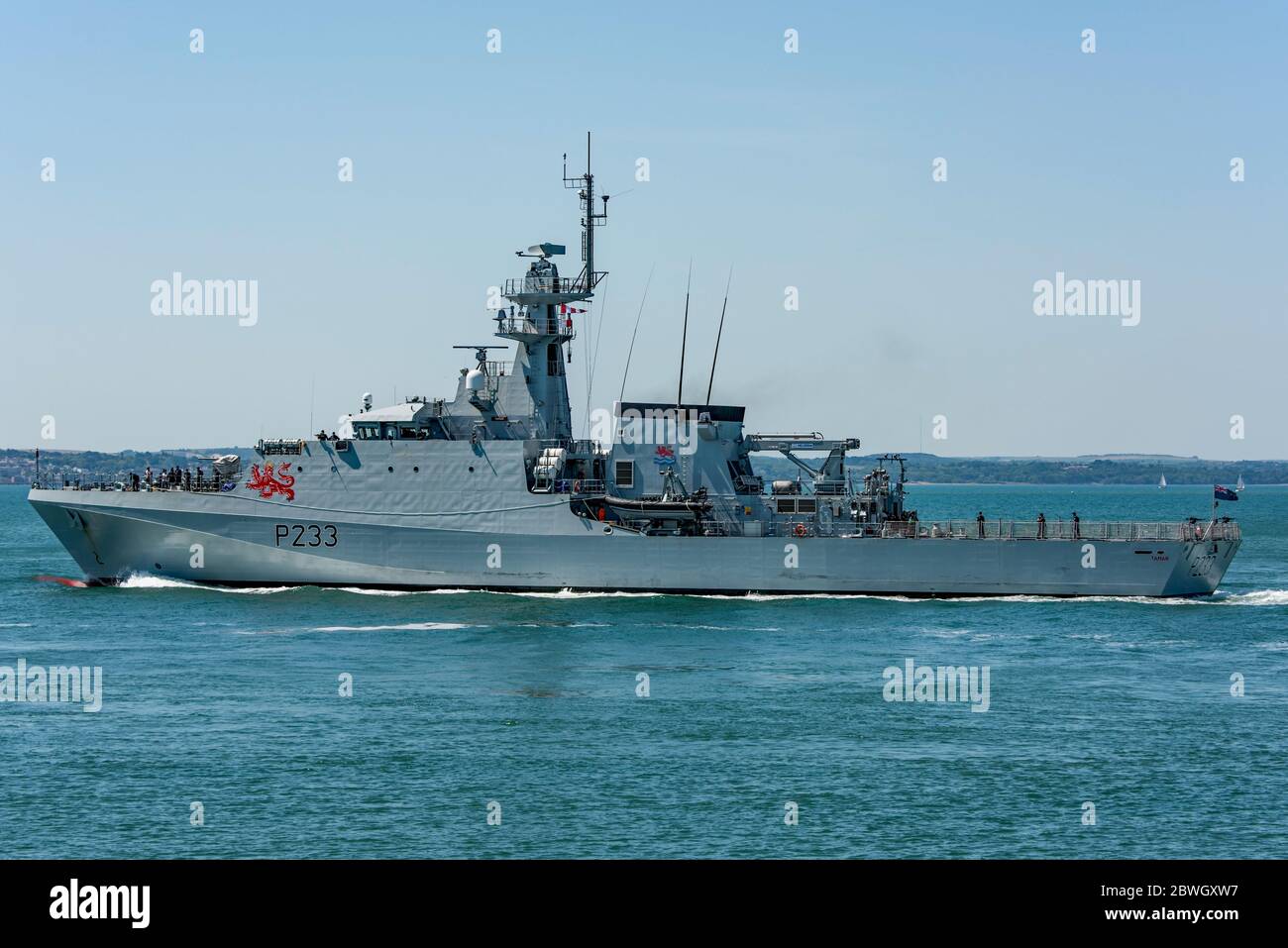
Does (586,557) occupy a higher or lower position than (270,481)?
lower

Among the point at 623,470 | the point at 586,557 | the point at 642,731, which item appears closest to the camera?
the point at 642,731

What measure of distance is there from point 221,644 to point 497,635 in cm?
608

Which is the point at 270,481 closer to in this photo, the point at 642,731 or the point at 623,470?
the point at 623,470

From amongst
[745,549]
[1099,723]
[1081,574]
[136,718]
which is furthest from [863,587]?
[136,718]

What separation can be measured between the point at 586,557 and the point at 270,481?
917cm

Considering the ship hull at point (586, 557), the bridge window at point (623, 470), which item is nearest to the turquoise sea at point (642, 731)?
the ship hull at point (586, 557)

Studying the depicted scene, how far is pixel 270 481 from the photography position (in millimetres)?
37625

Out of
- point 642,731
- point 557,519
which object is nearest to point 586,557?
point 557,519

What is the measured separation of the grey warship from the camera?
35.8 metres

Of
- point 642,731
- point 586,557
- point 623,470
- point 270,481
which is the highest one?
point 623,470

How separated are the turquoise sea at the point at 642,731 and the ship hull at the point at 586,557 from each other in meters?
0.73

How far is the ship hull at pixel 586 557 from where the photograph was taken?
35.6 m

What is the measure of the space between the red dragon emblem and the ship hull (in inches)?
12.4

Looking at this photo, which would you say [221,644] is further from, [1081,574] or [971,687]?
[1081,574]
